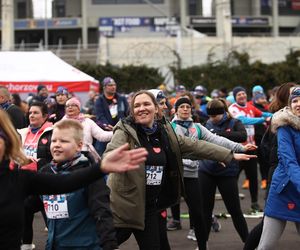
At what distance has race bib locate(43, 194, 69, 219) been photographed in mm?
4238

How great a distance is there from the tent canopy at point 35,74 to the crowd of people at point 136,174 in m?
8.17

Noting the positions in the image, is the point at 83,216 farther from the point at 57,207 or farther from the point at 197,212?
the point at 197,212

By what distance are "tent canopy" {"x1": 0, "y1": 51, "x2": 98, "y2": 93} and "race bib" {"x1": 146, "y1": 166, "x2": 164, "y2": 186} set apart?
1188 cm

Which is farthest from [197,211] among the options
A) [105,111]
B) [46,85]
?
[46,85]

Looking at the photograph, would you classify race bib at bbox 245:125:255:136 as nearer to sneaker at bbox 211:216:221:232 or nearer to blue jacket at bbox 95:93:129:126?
blue jacket at bbox 95:93:129:126

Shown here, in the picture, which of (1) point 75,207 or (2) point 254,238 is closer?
(1) point 75,207

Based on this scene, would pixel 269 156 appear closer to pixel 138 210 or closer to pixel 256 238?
pixel 256 238

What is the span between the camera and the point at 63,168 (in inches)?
164

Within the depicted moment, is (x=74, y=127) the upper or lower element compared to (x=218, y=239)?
upper

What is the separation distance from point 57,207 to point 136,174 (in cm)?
105

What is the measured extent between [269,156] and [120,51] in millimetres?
35409

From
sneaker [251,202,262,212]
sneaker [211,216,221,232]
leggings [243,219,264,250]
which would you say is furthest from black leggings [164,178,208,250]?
sneaker [251,202,262,212]

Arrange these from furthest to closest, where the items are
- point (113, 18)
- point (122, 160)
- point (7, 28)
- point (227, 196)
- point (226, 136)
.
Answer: point (113, 18) → point (7, 28) → point (226, 136) → point (227, 196) → point (122, 160)

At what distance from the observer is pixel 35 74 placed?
1750cm
